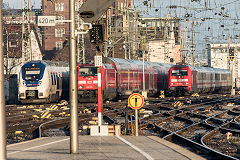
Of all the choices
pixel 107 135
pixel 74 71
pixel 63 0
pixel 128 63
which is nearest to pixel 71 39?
pixel 74 71

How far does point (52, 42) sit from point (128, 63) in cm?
6095

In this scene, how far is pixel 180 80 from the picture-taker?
46.2m

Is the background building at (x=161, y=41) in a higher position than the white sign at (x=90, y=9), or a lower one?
higher

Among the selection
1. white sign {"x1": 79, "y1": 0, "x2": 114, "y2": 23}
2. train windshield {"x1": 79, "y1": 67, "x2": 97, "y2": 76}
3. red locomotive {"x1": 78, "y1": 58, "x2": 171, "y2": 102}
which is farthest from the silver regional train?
white sign {"x1": 79, "y1": 0, "x2": 114, "y2": 23}

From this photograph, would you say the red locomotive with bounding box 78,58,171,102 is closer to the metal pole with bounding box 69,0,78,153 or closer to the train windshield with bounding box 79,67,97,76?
the train windshield with bounding box 79,67,97,76

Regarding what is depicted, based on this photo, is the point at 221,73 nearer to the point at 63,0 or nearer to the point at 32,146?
the point at 63,0

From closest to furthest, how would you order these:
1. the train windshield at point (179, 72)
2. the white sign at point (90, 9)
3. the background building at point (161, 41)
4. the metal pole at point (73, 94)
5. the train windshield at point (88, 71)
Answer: the metal pole at point (73, 94) → the white sign at point (90, 9) → the train windshield at point (88, 71) → the train windshield at point (179, 72) → the background building at point (161, 41)

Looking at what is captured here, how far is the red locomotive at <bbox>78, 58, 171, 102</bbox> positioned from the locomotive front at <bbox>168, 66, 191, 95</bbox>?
238cm

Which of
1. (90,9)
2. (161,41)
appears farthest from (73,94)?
(161,41)

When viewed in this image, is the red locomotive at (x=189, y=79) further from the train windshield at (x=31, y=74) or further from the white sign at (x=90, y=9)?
the white sign at (x=90, y=9)

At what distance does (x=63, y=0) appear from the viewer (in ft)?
320

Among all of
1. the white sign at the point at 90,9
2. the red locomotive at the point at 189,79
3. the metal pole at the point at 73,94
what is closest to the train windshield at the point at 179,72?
the red locomotive at the point at 189,79

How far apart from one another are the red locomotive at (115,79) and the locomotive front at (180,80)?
7.80 ft

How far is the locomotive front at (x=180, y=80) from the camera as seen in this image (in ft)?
151
